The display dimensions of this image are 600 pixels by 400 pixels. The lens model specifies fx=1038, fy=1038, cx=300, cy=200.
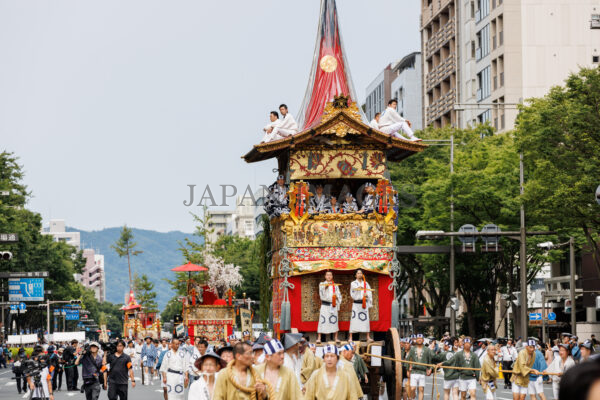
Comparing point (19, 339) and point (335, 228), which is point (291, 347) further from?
point (19, 339)

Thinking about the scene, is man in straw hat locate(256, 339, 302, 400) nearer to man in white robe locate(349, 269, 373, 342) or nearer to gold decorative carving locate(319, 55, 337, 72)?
man in white robe locate(349, 269, 373, 342)

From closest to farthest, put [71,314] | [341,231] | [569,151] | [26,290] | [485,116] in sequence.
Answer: [341,231] < [569,151] < [26,290] < [485,116] < [71,314]

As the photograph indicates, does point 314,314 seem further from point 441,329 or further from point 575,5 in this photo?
point 575,5

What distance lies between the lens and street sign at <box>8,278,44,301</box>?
66.2 m

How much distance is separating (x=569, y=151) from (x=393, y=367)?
14.0 metres

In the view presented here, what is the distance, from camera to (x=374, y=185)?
2084 centimetres

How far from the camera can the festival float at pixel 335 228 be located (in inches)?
793

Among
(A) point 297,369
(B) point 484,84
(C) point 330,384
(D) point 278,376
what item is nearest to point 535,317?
(B) point 484,84

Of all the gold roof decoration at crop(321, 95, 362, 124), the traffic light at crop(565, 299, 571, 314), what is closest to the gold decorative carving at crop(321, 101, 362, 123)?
the gold roof decoration at crop(321, 95, 362, 124)

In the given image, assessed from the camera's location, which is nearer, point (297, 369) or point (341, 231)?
point (297, 369)

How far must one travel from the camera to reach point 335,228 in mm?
20391

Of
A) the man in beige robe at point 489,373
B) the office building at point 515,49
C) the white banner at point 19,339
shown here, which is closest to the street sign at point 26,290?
the white banner at point 19,339

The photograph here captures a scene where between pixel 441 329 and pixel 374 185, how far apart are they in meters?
38.8

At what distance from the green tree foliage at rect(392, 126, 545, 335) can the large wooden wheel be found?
77.0 ft
